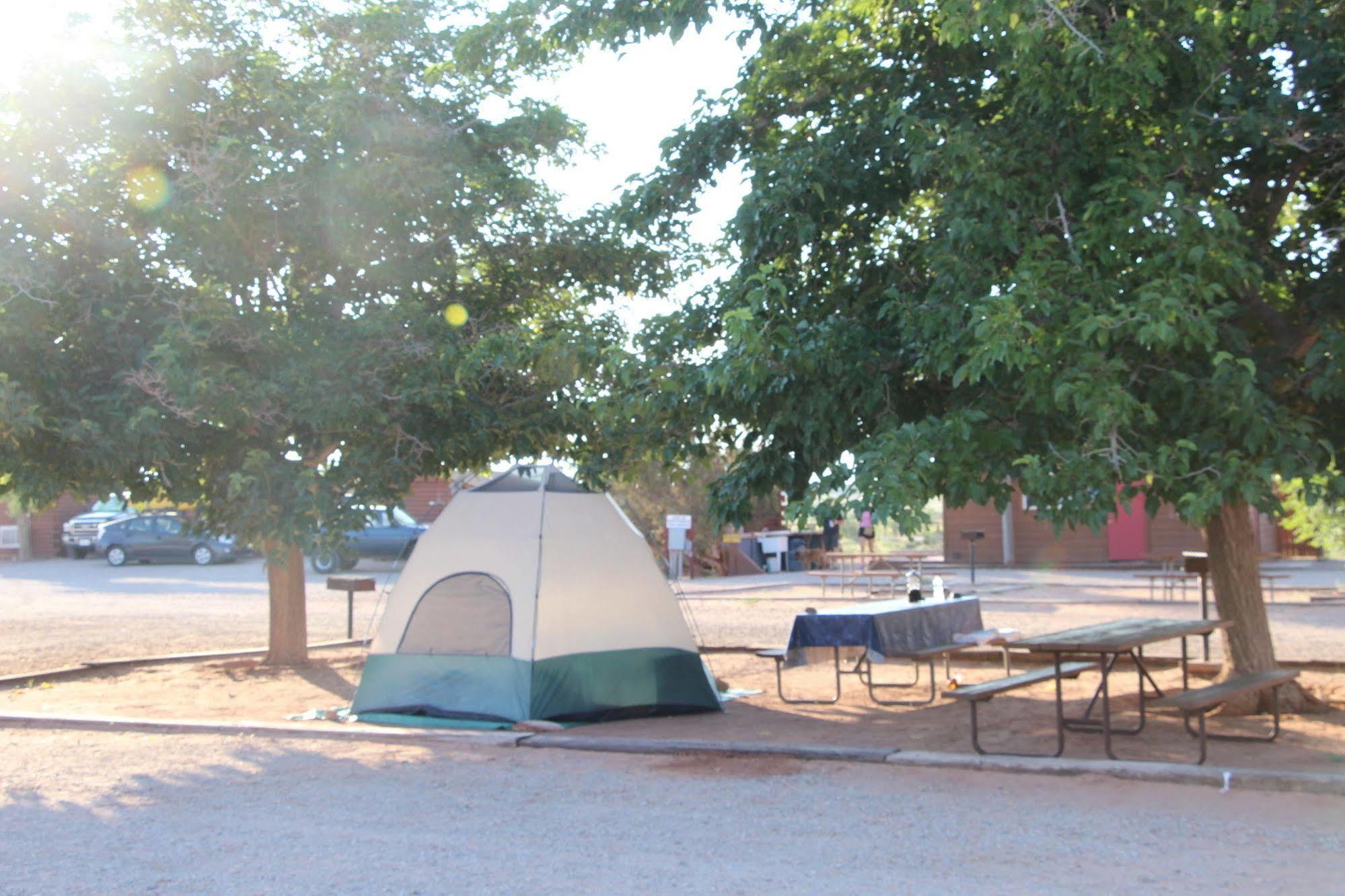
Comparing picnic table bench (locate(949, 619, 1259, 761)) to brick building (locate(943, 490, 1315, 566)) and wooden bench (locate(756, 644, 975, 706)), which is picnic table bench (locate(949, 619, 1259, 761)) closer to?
wooden bench (locate(756, 644, 975, 706))

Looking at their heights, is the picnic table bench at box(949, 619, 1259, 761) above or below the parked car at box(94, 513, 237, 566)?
below

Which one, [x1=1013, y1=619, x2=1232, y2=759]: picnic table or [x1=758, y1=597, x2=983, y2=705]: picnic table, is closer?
[x1=1013, y1=619, x2=1232, y2=759]: picnic table

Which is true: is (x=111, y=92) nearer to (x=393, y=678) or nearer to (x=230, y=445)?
(x=230, y=445)

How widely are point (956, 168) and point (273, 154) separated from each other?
6.14 metres

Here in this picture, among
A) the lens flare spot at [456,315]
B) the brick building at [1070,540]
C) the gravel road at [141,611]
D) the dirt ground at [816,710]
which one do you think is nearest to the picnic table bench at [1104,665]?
the dirt ground at [816,710]

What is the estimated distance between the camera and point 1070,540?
2928 cm

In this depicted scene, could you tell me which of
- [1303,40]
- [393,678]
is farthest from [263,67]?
[1303,40]

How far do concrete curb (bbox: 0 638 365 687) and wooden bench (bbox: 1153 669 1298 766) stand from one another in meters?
10.1

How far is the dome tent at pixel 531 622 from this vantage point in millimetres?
9672

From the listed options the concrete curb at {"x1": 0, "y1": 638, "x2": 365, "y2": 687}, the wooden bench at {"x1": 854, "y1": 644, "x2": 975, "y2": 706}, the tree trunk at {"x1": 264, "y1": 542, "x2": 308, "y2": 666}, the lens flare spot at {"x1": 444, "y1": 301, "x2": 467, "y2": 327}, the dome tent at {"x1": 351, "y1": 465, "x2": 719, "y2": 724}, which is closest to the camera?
the dome tent at {"x1": 351, "y1": 465, "x2": 719, "y2": 724}

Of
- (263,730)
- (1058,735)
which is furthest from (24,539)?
(1058,735)

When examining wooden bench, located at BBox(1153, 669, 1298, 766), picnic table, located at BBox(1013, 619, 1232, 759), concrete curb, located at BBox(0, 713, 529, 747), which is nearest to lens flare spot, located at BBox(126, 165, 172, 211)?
concrete curb, located at BBox(0, 713, 529, 747)

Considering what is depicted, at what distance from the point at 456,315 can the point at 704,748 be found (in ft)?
14.9

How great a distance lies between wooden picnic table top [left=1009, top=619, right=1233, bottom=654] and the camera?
7.55 m
